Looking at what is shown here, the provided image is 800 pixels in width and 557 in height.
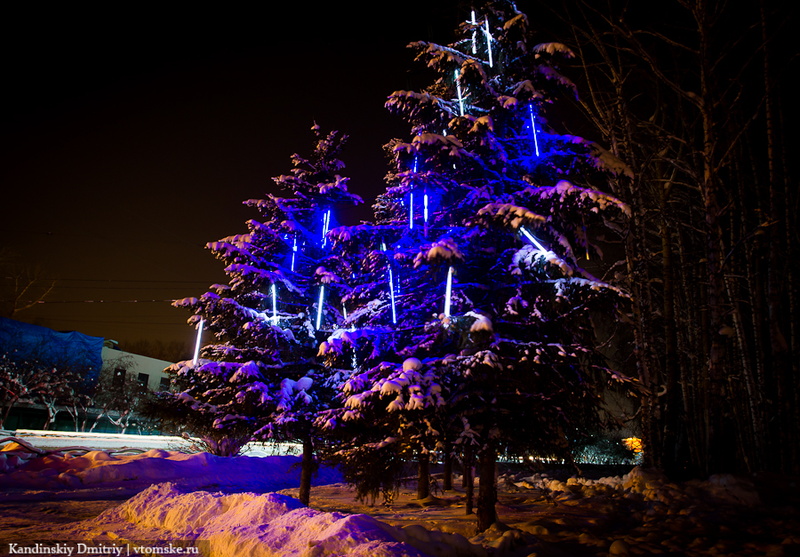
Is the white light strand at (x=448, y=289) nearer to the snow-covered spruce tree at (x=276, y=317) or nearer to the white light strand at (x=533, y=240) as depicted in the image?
the white light strand at (x=533, y=240)

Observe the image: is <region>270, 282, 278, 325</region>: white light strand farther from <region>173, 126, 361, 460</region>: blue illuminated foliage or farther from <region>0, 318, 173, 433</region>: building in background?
<region>0, 318, 173, 433</region>: building in background

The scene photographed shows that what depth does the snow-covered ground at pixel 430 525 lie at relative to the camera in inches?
185

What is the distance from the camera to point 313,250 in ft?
45.0

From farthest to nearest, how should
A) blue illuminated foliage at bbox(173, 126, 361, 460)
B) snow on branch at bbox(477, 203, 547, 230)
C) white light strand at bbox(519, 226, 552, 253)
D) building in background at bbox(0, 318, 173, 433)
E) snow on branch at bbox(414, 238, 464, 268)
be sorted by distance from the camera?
building in background at bbox(0, 318, 173, 433), blue illuminated foliage at bbox(173, 126, 361, 460), white light strand at bbox(519, 226, 552, 253), snow on branch at bbox(414, 238, 464, 268), snow on branch at bbox(477, 203, 547, 230)

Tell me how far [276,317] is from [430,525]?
6276 millimetres

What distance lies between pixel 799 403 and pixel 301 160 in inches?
537

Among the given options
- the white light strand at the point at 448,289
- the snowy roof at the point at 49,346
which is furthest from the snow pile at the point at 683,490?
the snowy roof at the point at 49,346

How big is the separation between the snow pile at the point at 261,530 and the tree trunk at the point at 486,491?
189 cm

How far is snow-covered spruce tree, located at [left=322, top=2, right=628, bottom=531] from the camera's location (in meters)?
6.73

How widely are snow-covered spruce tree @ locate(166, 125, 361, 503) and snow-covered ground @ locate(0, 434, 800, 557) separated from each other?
2.79m

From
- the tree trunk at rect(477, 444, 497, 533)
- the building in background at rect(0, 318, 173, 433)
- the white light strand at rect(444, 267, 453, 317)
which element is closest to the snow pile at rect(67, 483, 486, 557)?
the tree trunk at rect(477, 444, 497, 533)

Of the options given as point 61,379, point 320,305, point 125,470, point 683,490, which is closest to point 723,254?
point 683,490

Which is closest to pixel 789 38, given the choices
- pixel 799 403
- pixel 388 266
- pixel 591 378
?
pixel 799 403

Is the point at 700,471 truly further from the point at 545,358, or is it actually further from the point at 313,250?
the point at 313,250
